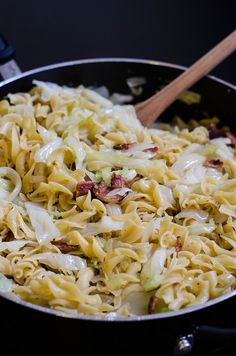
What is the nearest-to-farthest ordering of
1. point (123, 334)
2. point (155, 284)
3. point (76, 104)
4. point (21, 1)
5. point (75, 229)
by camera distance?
point (123, 334) → point (155, 284) → point (75, 229) → point (76, 104) → point (21, 1)

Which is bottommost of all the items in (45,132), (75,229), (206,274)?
(206,274)

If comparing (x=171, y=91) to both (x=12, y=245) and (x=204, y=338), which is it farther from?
(x=204, y=338)

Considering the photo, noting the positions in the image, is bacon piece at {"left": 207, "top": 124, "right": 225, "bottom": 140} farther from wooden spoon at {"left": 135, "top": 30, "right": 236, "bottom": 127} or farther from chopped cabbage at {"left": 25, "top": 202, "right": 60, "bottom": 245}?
chopped cabbage at {"left": 25, "top": 202, "right": 60, "bottom": 245}

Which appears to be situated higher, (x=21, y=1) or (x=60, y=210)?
(x=21, y=1)

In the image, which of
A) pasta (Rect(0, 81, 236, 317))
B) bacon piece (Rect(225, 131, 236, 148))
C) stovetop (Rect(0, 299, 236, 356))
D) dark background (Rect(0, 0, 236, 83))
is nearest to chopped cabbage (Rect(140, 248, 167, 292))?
pasta (Rect(0, 81, 236, 317))

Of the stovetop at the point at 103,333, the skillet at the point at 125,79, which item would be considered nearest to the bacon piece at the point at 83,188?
the stovetop at the point at 103,333

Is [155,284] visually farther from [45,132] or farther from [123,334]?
[45,132]

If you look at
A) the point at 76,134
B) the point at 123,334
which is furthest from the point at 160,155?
the point at 123,334

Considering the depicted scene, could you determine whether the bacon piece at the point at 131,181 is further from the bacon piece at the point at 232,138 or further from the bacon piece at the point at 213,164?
the bacon piece at the point at 232,138
